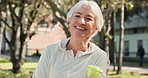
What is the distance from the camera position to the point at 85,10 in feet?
7.79

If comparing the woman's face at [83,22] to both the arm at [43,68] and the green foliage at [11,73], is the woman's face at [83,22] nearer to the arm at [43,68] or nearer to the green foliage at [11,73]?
the arm at [43,68]

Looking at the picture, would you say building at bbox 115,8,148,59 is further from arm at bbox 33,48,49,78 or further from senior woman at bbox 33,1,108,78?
arm at bbox 33,48,49,78

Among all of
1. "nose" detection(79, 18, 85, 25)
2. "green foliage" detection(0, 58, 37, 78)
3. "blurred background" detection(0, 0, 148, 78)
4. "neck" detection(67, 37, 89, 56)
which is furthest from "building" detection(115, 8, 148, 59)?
"nose" detection(79, 18, 85, 25)

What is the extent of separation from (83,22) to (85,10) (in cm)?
13

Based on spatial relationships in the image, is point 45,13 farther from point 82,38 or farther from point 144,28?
point 144,28

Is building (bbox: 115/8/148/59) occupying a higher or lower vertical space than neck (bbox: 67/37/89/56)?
lower

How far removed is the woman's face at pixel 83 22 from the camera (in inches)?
92.0

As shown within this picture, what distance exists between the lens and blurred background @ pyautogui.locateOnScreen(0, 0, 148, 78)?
985cm

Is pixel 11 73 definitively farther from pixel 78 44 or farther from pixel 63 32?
pixel 63 32

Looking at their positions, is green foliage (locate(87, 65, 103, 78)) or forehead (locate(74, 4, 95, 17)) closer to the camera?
green foliage (locate(87, 65, 103, 78))

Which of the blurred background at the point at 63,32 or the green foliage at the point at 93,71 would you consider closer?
the green foliage at the point at 93,71

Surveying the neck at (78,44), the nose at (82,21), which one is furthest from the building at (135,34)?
the nose at (82,21)

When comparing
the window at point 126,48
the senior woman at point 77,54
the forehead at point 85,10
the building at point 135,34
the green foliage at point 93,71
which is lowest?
the window at point 126,48

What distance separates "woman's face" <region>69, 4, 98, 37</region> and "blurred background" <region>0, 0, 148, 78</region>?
13.2ft
